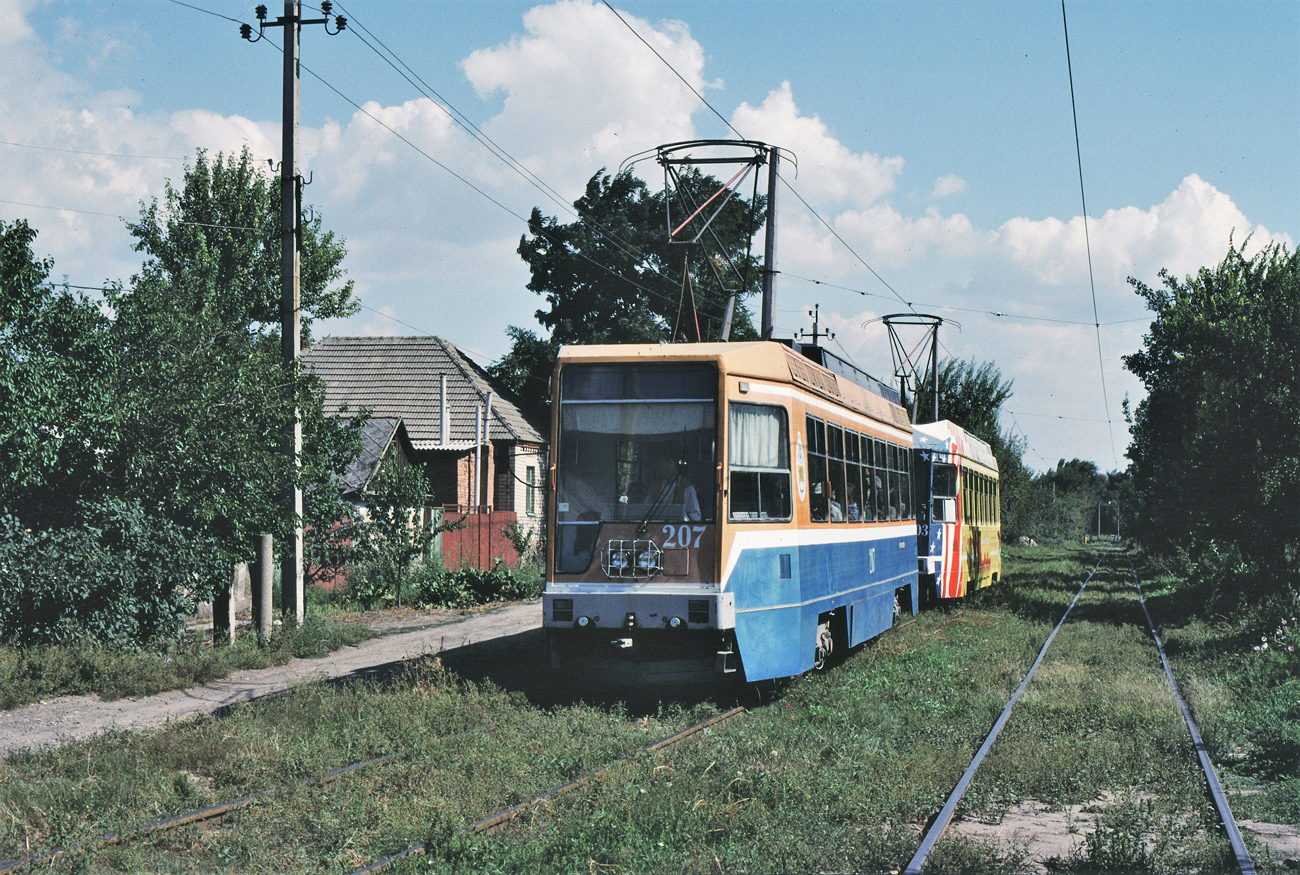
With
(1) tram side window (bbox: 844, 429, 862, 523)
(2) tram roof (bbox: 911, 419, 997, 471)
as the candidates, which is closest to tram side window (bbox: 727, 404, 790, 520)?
(1) tram side window (bbox: 844, 429, 862, 523)

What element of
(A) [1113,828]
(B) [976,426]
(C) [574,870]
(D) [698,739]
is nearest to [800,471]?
(D) [698,739]

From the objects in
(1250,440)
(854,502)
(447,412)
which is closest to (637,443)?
(854,502)

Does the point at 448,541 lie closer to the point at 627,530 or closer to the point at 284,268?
the point at 284,268

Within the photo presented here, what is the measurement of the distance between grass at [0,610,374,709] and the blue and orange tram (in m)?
4.57

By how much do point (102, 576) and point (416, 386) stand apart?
2688 cm

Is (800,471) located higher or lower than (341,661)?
higher

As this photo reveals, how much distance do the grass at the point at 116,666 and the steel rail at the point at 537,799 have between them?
6.09 m

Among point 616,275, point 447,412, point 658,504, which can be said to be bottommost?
point 658,504

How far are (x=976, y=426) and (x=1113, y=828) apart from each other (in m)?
50.4

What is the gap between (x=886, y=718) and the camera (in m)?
10.1

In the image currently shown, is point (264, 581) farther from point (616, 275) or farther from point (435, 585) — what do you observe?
point (616, 275)

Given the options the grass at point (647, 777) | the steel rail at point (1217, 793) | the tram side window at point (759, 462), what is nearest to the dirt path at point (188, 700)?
the grass at point (647, 777)

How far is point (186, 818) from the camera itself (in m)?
6.66

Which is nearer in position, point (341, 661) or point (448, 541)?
point (341, 661)
